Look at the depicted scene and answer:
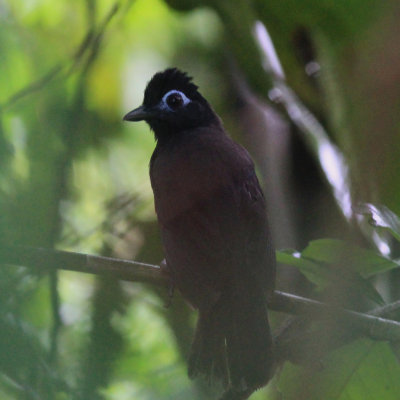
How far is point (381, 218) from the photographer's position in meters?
1.74

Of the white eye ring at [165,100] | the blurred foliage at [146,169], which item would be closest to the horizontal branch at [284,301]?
the blurred foliage at [146,169]

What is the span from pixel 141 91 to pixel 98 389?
3233mm

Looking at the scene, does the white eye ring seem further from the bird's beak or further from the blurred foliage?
the blurred foliage

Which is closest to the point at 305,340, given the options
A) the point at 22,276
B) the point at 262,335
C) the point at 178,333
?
the point at 262,335

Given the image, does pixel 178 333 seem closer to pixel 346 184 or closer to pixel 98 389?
pixel 346 184

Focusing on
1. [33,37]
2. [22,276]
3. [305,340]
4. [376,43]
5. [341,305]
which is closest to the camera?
[22,276]

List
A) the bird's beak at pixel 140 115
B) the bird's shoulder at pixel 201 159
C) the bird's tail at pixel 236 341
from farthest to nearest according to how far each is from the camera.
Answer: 1. the bird's beak at pixel 140 115
2. the bird's shoulder at pixel 201 159
3. the bird's tail at pixel 236 341

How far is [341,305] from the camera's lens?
→ 138cm

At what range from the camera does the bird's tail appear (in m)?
1.98

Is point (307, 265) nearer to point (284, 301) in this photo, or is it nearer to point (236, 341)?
point (284, 301)

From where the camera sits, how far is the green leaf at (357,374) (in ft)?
6.06

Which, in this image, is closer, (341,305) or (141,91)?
(341,305)

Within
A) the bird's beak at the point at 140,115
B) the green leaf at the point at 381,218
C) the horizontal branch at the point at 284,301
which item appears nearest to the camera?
the horizontal branch at the point at 284,301

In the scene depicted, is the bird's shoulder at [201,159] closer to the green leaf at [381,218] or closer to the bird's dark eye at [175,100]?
the bird's dark eye at [175,100]
